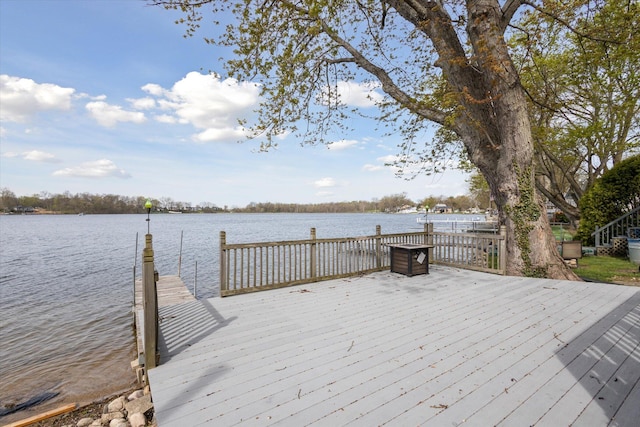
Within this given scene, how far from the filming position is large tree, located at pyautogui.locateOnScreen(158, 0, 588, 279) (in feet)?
20.2

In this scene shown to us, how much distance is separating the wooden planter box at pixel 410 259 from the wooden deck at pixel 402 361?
1.36 m

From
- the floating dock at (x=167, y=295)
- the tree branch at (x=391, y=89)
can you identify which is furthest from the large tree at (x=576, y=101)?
the floating dock at (x=167, y=295)

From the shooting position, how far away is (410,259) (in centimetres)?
600

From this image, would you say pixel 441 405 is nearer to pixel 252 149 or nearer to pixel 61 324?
pixel 252 149

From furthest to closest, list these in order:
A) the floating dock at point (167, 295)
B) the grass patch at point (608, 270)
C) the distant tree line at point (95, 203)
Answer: the distant tree line at point (95, 203) → the grass patch at point (608, 270) → the floating dock at point (167, 295)

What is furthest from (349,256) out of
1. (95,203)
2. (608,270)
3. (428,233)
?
(95,203)

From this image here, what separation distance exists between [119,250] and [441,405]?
22.0 metres

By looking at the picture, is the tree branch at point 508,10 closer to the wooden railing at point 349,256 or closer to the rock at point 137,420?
the wooden railing at point 349,256

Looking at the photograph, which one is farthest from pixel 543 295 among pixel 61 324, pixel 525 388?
pixel 61 324

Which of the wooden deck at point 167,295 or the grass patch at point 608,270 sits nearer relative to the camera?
the wooden deck at point 167,295

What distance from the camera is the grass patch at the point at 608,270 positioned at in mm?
7012

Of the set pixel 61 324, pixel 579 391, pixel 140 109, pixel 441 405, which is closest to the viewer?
pixel 441 405

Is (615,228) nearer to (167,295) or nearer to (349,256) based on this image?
(349,256)

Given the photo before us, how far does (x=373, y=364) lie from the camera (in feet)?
8.35
